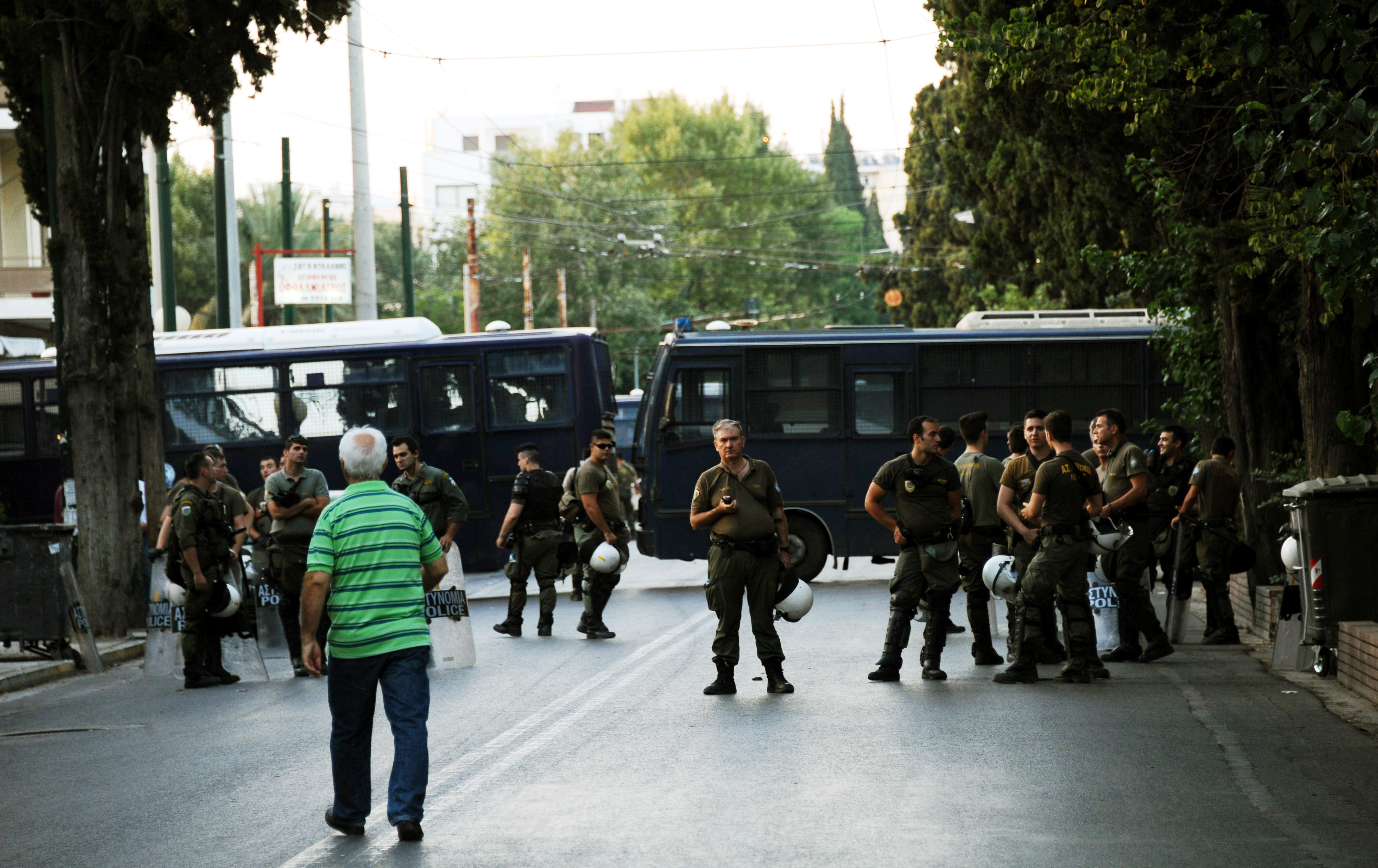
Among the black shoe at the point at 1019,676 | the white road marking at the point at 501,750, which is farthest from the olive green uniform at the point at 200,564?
the black shoe at the point at 1019,676

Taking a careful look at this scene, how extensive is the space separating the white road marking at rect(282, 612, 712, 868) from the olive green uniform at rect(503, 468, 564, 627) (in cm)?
198

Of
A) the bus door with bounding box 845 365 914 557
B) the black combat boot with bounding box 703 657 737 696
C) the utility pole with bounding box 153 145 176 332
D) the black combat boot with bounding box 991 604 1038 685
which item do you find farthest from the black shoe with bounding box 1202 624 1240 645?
the utility pole with bounding box 153 145 176 332

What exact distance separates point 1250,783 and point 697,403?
44.0 ft

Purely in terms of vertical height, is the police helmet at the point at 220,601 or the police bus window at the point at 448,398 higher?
the police bus window at the point at 448,398

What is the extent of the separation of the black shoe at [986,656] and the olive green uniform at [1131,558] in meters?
1.01

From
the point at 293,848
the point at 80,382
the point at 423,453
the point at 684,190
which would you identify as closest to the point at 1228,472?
the point at 293,848

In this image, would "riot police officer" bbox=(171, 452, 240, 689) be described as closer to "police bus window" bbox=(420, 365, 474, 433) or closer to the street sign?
"police bus window" bbox=(420, 365, 474, 433)

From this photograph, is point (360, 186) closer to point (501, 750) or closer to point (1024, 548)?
point (1024, 548)

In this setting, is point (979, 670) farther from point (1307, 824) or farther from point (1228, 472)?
point (1307, 824)

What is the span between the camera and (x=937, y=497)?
1106cm

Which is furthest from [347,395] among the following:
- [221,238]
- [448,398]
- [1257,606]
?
[1257,606]

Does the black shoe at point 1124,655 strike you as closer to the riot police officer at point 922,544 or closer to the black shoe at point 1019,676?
the black shoe at point 1019,676

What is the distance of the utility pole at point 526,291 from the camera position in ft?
178

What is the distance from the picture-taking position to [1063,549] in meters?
10.7
